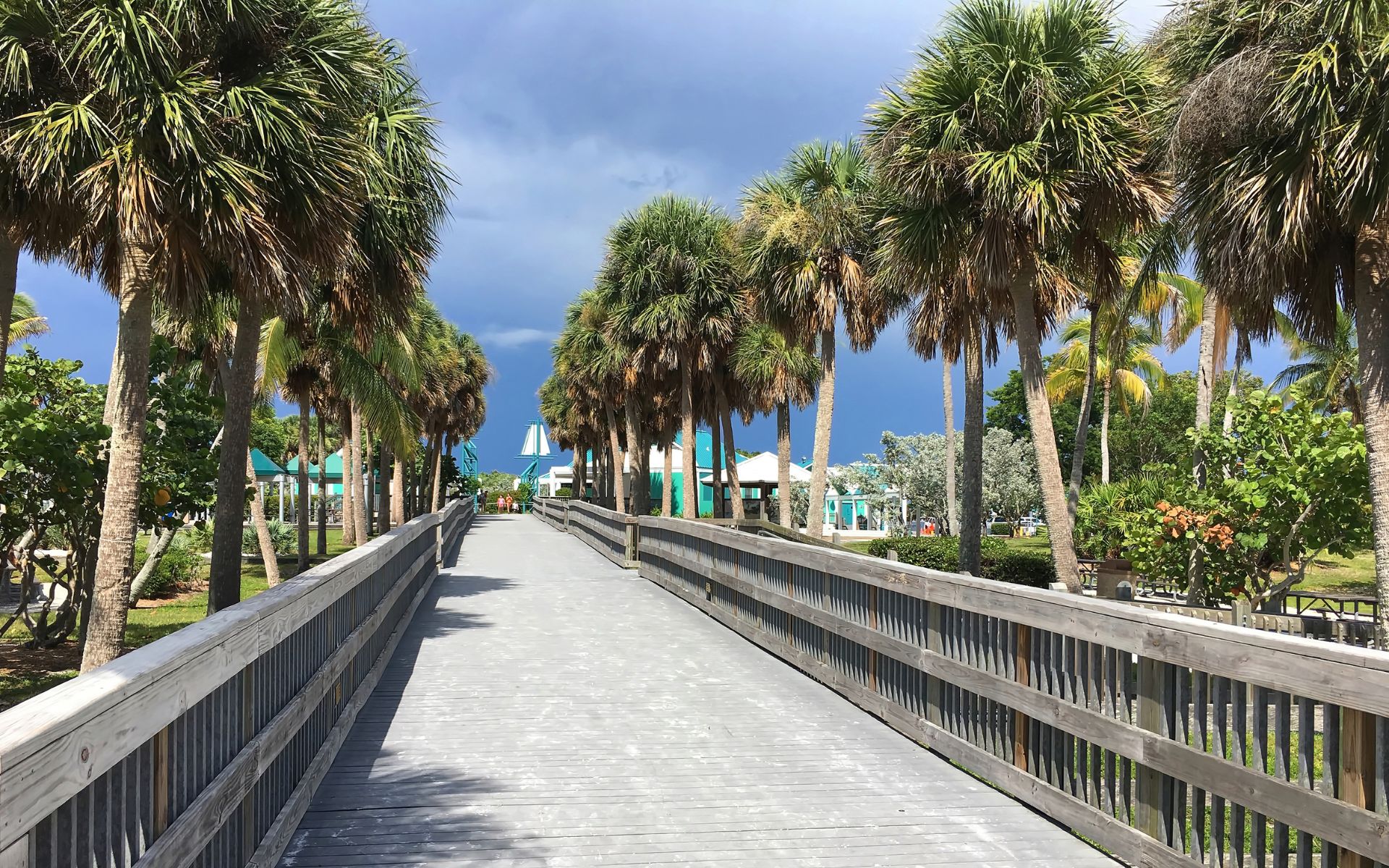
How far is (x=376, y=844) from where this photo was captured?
4.28 metres

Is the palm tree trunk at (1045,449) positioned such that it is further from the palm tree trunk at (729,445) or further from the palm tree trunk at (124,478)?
the palm tree trunk at (729,445)

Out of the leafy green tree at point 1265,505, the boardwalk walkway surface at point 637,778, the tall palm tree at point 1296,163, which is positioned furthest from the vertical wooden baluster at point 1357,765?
the leafy green tree at point 1265,505

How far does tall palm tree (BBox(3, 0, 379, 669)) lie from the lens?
23.7 ft

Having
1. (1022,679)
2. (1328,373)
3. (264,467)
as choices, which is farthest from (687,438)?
(1328,373)

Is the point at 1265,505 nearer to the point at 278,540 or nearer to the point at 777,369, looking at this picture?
the point at 777,369

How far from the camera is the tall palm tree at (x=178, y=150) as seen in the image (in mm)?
7211

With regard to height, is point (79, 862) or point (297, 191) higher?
point (297, 191)

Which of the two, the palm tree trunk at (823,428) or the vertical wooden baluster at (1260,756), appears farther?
the palm tree trunk at (823,428)

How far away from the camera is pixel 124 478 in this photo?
7.82 m

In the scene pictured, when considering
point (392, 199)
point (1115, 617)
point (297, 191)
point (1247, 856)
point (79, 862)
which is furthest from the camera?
point (392, 199)

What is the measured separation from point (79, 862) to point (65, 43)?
24.4 ft

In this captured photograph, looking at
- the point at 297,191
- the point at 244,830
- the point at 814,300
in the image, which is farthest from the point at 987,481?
the point at 244,830

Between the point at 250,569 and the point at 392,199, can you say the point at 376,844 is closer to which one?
the point at 392,199

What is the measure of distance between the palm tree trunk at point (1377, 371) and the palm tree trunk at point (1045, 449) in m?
3.51
